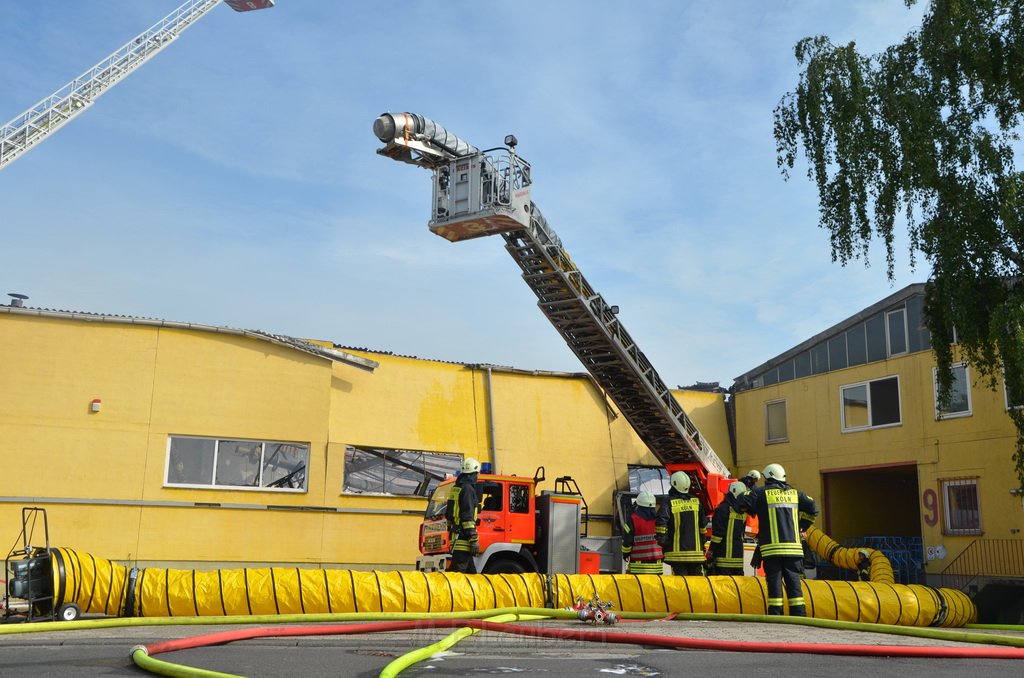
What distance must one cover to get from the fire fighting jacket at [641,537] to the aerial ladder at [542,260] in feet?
Result: 12.3

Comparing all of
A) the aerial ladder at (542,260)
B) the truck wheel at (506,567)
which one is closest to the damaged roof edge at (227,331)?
the aerial ladder at (542,260)

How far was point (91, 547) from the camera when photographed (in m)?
16.5

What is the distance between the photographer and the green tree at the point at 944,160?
14773mm

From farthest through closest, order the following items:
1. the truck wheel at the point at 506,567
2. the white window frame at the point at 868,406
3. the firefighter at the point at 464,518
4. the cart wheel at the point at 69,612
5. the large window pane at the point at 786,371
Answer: the large window pane at the point at 786,371, the white window frame at the point at 868,406, the truck wheel at the point at 506,567, the firefighter at the point at 464,518, the cart wheel at the point at 69,612

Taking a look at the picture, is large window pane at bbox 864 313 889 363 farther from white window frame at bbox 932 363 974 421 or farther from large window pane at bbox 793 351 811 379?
large window pane at bbox 793 351 811 379

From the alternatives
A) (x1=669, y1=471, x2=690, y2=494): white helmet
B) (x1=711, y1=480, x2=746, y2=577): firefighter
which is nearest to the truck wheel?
(x1=669, y1=471, x2=690, y2=494): white helmet

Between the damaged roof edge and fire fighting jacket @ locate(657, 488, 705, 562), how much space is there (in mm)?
7988

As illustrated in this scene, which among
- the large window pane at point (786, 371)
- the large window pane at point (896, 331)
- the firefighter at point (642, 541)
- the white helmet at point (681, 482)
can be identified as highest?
the large window pane at point (896, 331)

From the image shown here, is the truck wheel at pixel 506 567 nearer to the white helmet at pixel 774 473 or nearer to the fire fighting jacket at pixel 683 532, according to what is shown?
the fire fighting jacket at pixel 683 532

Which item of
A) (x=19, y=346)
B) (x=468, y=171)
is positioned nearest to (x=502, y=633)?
(x=468, y=171)

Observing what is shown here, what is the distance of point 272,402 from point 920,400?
13108 millimetres

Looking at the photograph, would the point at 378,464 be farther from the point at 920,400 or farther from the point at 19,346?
the point at 920,400

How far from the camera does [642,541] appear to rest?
14.0 m

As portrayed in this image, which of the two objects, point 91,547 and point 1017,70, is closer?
point 1017,70
